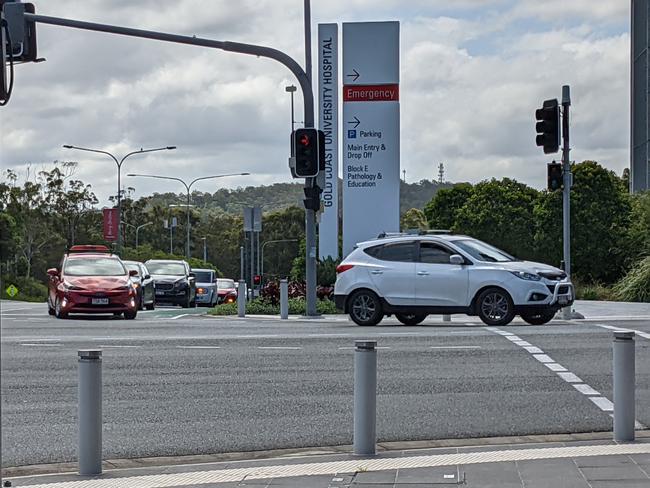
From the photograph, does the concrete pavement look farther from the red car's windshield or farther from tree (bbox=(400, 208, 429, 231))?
tree (bbox=(400, 208, 429, 231))

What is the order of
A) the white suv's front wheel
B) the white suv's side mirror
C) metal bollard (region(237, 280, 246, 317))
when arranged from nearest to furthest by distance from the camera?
the white suv's front wheel, the white suv's side mirror, metal bollard (region(237, 280, 246, 317))

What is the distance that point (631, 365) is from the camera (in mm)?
8953

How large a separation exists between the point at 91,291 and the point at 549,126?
10.1 m

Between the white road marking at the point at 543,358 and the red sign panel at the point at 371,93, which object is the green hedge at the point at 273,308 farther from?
the white road marking at the point at 543,358

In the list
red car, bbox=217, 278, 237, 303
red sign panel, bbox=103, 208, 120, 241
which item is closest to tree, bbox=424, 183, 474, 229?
red sign panel, bbox=103, 208, 120, 241

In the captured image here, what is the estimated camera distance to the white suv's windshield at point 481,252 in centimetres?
2181

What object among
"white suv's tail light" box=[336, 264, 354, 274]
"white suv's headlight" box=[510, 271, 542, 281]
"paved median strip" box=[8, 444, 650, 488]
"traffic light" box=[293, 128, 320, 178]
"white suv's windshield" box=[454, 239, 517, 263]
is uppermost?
"traffic light" box=[293, 128, 320, 178]

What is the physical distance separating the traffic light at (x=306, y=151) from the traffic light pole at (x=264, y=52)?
24.6 inches

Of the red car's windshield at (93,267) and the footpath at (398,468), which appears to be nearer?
the footpath at (398,468)

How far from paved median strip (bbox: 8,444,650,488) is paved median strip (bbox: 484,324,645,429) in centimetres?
188

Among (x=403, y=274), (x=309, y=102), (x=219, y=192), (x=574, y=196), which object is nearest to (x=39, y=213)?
(x=574, y=196)

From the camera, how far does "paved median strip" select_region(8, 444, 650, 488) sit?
25.1 ft

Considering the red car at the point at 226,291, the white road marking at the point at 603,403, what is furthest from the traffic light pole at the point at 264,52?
the red car at the point at 226,291

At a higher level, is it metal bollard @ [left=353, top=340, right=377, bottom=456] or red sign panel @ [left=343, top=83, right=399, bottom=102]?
red sign panel @ [left=343, top=83, right=399, bottom=102]
